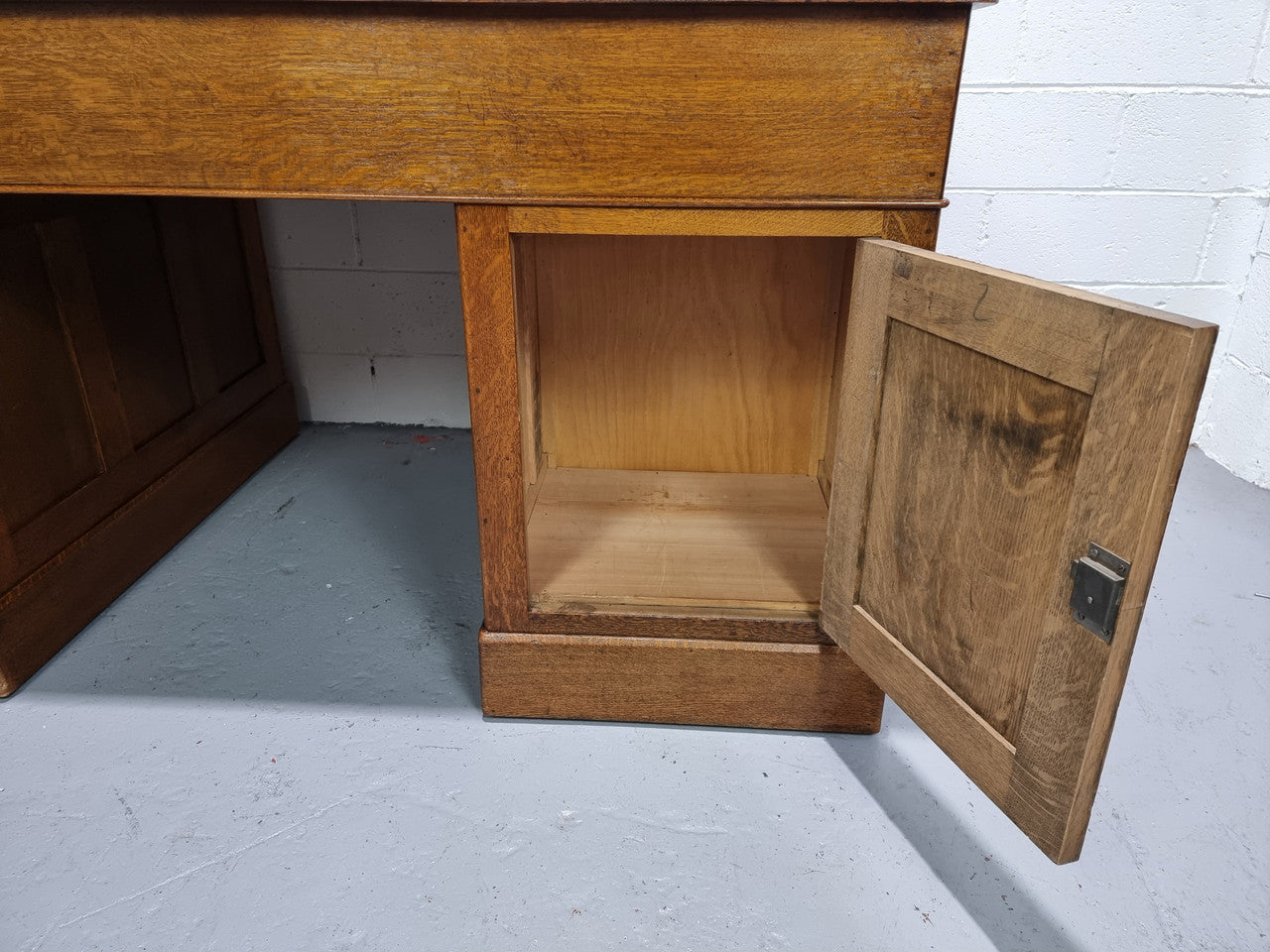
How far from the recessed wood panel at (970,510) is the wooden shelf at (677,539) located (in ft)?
0.79

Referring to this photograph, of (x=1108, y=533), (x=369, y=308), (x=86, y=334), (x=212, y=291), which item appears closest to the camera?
(x=1108, y=533)

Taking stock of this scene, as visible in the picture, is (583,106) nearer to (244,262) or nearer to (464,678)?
(464,678)

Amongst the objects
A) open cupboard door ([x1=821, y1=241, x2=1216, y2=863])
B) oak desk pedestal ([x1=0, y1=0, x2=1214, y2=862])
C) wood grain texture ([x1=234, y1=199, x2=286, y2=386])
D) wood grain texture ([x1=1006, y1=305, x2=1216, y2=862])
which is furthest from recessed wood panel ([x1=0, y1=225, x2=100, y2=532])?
wood grain texture ([x1=1006, y1=305, x2=1216, y2=862])

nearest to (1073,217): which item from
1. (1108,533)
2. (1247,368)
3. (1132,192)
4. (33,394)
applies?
(1132,192)

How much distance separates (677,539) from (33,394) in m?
0.95

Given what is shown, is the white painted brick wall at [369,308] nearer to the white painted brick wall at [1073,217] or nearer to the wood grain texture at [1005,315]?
the white painted brick wall at [1073,217]

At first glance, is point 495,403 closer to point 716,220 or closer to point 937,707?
point 716,220

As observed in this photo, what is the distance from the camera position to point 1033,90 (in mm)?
1759

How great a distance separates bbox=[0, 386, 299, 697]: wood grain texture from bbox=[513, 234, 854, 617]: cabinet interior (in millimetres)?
656

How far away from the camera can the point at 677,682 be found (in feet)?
3.67

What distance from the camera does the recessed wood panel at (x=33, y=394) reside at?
1.16 metres

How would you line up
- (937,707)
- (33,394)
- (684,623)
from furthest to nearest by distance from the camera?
(33,394)
(684,623)
(937,707)

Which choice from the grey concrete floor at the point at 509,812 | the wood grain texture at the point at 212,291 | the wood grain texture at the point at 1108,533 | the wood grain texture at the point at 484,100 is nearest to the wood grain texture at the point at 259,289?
the wood grain texture at the point at 212,291

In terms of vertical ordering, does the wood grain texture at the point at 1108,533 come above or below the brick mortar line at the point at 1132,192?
below
